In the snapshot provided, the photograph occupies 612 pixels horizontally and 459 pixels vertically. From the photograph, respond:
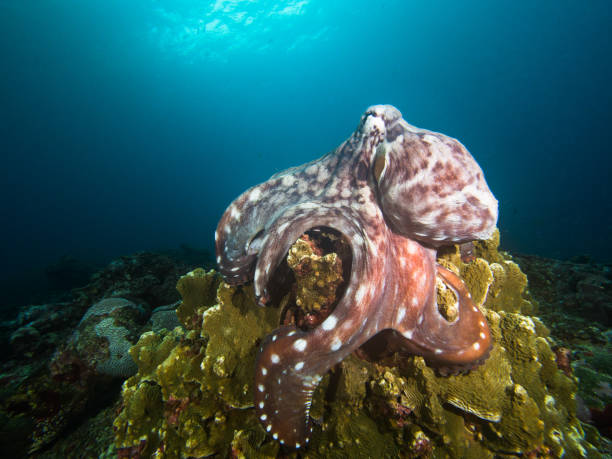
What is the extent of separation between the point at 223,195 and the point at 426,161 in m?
137

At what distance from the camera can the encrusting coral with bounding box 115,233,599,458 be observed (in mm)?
1782

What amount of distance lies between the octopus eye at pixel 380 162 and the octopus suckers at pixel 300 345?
4.32ft

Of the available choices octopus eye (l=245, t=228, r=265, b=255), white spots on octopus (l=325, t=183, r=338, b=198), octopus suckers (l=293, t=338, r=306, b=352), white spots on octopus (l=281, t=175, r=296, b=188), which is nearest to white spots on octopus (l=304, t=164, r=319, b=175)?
white spots on octopus (l=281, t=175, r=296, b=188)

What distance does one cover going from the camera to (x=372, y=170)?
6.84 ft

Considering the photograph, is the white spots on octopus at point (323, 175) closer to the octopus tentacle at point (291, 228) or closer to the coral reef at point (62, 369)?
the octopus tentacle at point (291, 228)

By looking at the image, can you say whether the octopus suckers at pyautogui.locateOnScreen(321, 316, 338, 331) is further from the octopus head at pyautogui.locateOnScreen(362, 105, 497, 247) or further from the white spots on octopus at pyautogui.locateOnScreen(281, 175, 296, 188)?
the white spots on octopus at pyautogui.locateOnScreen(281, 175, 296, 188)

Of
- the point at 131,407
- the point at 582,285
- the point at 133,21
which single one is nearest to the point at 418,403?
the point at 131,407

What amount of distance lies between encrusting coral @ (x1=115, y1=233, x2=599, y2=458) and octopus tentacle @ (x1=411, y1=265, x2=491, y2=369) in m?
0.15

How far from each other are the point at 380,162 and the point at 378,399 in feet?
5.92

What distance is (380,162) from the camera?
193cm

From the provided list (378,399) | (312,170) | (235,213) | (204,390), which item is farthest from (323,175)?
(204,390)

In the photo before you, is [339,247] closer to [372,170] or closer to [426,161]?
[372,170]

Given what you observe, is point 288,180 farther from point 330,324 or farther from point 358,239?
point 330,324

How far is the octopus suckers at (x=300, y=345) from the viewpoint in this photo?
1.72 metres
